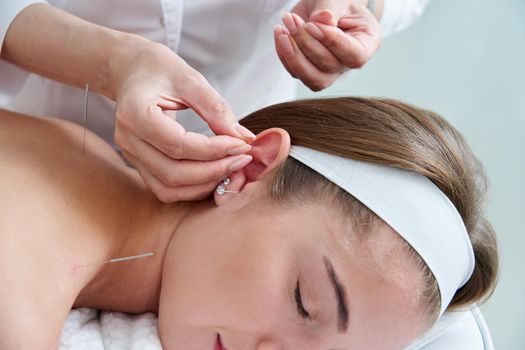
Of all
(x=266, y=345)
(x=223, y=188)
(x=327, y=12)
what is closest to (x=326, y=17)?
(x=327, y=12)

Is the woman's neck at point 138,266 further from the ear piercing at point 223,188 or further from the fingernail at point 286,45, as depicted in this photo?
the fingernail at point 286,45

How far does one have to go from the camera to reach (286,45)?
1.42 metres

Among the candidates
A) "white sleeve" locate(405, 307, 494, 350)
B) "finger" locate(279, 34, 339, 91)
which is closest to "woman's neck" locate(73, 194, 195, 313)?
"finger" locate(279, 34, 339, 91)

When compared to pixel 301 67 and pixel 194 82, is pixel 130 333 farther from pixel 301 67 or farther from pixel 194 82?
pixel 301 67

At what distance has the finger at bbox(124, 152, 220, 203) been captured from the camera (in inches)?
48.2

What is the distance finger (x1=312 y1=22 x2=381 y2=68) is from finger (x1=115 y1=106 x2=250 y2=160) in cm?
36

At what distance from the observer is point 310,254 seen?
4.00ft

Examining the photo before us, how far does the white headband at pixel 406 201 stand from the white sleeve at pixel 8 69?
0.60m

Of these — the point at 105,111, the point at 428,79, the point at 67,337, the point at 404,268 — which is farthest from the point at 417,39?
the point at 67,337

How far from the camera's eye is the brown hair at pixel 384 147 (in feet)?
4.18

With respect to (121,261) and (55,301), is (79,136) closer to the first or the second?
(121,261)

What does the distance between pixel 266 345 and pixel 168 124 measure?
422 millimetres

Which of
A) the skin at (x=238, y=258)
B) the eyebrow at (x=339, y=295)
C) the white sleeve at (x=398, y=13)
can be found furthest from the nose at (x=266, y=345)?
the white sleeve at (x=398, y=13)

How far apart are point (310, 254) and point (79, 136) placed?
564mm
